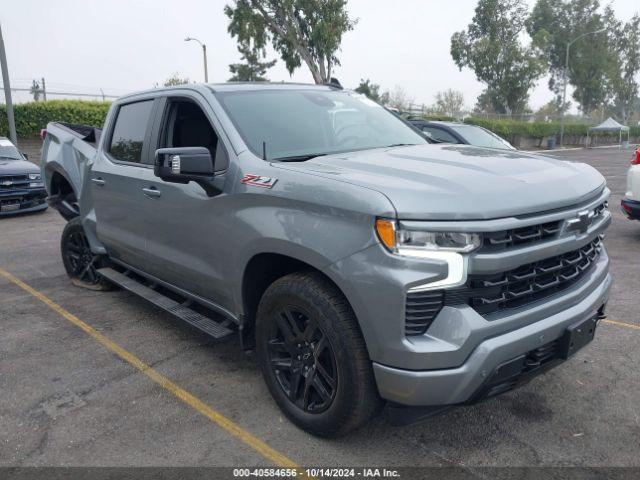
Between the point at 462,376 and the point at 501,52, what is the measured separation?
50.6 m

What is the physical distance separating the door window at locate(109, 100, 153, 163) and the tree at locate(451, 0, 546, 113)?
47667 millimetres

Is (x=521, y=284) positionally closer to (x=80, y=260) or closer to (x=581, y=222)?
(x=581, y=222)

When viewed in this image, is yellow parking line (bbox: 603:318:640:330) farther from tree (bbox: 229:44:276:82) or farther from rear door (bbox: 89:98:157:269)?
tree (bbox: 229:44:276:82)

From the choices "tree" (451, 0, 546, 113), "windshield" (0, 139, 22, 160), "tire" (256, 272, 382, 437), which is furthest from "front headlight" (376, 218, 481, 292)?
"tree" (451, 0, 546, 113)

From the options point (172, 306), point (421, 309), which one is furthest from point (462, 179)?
point (172, 306)

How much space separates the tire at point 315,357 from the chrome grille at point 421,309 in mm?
289

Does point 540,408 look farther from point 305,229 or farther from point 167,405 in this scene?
point 167,405

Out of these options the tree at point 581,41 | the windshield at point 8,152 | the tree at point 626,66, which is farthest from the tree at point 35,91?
the tree at point 626,66

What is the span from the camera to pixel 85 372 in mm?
3809

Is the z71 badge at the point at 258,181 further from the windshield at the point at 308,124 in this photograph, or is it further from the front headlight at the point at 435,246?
the front headlight at the point at 435,246

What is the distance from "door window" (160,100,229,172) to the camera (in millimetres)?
3636

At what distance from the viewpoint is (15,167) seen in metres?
10.9

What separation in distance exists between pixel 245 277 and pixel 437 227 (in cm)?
130

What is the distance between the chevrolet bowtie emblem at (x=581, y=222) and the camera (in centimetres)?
271
